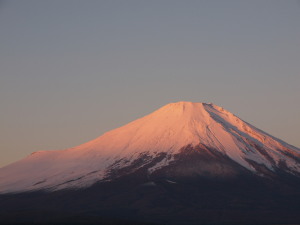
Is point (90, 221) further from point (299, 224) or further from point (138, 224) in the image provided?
point (299, 224)

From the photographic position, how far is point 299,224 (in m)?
198

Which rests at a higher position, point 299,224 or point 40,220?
point 40,220

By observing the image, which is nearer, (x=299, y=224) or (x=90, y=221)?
(x=90, y=221)

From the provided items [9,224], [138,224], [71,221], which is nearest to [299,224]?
[138,224]

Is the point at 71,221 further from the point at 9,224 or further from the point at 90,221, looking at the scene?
the point at 9,224

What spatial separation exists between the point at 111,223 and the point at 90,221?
4.93 metres

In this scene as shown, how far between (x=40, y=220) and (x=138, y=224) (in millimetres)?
22841

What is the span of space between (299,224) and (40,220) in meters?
72.9

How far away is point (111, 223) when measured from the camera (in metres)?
170

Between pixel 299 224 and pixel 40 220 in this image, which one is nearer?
pixel 40 220

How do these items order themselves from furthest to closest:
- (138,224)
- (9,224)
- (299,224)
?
(299,224), (138,224), (9,224)

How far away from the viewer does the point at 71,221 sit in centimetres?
16762

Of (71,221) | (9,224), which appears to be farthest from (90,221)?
(9,224)

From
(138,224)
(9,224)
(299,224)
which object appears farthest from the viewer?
(299,224)
